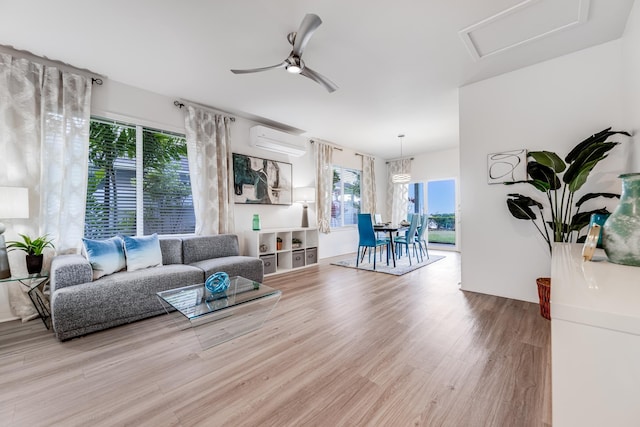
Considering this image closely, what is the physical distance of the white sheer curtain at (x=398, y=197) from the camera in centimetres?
746

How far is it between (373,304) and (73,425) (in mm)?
2471

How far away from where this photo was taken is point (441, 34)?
238cm

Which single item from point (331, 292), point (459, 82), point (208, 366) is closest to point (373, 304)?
point (331, 292)

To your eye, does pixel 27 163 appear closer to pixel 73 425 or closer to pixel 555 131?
pixel 73 425

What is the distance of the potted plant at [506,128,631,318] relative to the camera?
7.46 ft

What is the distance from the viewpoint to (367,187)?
708cm

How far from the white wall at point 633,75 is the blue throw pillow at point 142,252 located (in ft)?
15.2

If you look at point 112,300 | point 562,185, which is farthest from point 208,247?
point 562,185

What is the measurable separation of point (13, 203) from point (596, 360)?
3.55m

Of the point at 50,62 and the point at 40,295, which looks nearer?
the point at 40,295

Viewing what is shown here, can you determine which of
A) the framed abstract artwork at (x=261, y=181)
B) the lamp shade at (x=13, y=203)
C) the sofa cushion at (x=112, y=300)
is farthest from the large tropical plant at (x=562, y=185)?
the lamp shade at (x=13, y=203)

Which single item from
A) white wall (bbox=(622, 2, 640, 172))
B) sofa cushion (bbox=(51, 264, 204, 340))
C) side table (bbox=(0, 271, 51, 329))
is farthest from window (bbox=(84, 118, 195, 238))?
white wall (bbox=(622, 2, 640, 172))

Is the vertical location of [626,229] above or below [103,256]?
above

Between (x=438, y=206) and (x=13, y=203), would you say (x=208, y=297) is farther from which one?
(x=438, y=206)
